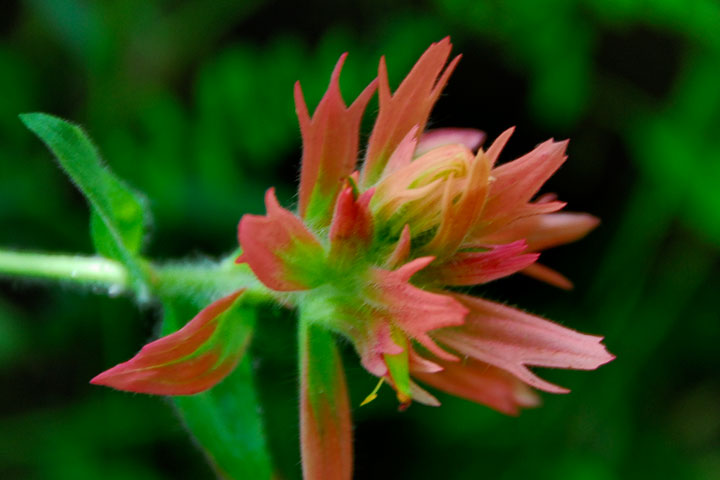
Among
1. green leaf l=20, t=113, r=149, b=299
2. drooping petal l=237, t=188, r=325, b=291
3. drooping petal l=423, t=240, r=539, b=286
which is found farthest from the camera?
green leaf l=20, t=113, r=149, b=299

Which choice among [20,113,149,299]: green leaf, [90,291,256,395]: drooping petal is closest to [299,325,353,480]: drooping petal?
[90,291,256,395]: drooping petal

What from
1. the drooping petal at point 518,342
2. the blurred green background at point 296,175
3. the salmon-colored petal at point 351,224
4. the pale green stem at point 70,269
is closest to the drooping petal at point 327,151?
the salmon-colored petal at point 351,224

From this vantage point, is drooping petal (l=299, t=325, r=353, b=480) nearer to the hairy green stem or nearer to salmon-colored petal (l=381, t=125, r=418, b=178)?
the hairy green stem

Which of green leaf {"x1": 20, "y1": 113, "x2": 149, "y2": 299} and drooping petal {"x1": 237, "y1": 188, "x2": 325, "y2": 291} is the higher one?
green leaf {"x1": 20, "y1": 113, "x2": 149, "y2": 299}

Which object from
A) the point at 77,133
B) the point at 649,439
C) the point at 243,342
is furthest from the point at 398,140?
the point at 649,439

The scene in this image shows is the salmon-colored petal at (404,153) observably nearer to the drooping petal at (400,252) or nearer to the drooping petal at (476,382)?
the drooping petal at (400,252)

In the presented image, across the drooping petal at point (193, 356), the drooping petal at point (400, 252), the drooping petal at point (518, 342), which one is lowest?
the drooping petal at point (518, 342)
